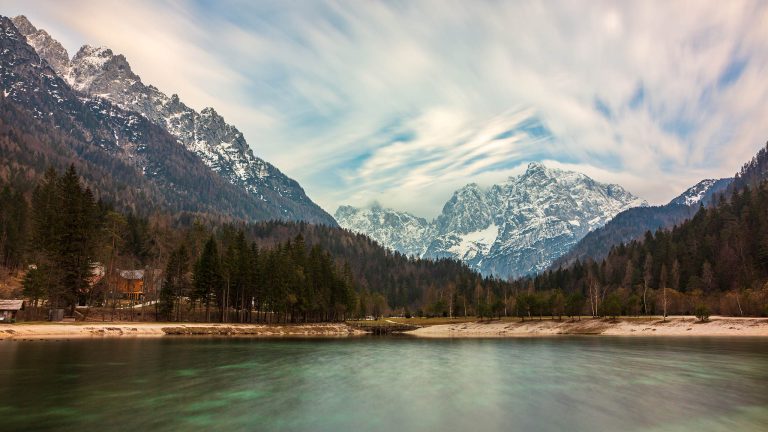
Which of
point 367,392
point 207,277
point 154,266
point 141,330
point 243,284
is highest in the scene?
point 154,266

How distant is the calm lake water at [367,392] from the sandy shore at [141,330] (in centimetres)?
1387

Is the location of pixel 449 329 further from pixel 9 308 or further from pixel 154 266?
pixel 9 308

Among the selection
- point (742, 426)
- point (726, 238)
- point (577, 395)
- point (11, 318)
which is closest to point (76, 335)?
point (11, 318)

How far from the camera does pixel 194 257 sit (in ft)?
476

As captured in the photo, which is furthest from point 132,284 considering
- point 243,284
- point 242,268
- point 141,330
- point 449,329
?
point 449,329

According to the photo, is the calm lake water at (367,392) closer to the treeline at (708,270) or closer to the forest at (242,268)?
the forest at (242,268)

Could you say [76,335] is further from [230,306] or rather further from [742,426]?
[742,426]

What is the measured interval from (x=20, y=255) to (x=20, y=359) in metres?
99.5

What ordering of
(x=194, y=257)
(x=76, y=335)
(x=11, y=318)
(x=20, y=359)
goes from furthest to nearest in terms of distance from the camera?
(x=194, y=257)
(x=11, y=318)
(x=76, y=335)
(x=20, y=359)

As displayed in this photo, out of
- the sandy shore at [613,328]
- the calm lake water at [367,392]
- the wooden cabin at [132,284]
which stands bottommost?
the sandy shore at [613,328]

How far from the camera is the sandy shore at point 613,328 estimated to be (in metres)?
101

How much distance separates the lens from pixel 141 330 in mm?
82312

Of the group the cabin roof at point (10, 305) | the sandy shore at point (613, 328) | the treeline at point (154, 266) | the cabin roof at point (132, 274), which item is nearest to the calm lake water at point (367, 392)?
the cabin roof at point (10, 305)

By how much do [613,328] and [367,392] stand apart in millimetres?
102162
